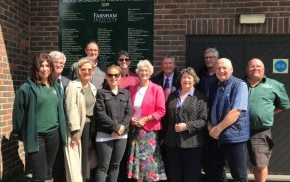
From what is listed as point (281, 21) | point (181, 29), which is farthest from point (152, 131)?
point (281, 21)

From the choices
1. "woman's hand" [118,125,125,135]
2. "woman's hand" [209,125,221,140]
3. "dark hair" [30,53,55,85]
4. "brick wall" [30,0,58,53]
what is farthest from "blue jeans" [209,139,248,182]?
"brick wall" [30,0,58,53]

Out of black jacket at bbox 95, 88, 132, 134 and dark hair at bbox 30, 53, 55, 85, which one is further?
black jacket at bbox 95, 88, 132, 134

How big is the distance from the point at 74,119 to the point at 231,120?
187 cm

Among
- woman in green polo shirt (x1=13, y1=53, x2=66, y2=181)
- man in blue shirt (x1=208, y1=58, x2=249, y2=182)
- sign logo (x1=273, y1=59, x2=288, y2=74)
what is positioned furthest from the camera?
sign logo (x1=273, y1=59, x2=288, y2=74)

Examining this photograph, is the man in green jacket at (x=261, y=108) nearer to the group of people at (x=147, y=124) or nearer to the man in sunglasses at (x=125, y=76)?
the group of people at (x=147, y=124)

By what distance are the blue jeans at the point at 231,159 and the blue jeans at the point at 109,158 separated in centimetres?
Answer: 118

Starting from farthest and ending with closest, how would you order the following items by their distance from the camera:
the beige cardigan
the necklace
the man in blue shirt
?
1. the necklace
2. the beige cardigan
3. the man in blue shirt

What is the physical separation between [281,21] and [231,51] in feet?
2.94

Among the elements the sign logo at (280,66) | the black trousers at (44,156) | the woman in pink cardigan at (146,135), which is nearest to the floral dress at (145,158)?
the woman in pink cardigan at (146,135)

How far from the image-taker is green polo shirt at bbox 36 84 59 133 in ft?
13.3

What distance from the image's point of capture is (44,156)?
411 centimetres

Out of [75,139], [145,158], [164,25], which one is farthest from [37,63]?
[164,25]

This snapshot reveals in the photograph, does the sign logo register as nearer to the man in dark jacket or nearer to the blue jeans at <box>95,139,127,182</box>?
the man in dark jacket

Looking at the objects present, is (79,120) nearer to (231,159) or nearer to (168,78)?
(168,78)
